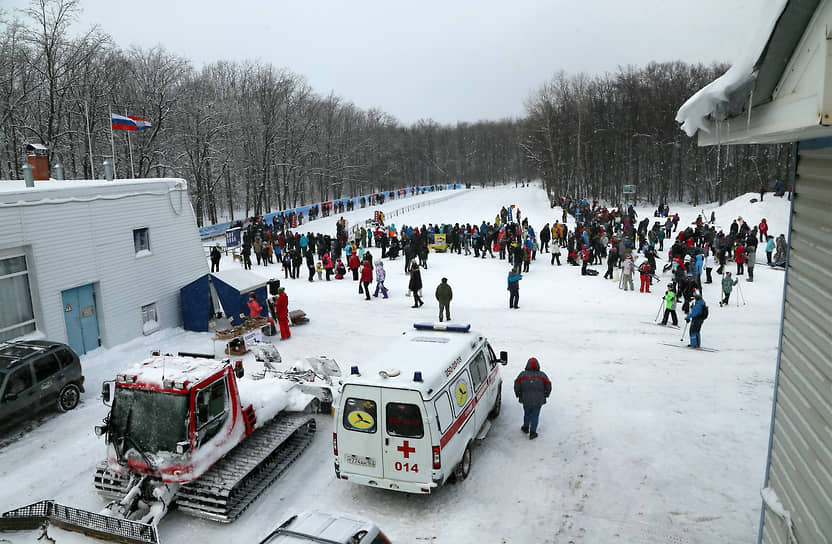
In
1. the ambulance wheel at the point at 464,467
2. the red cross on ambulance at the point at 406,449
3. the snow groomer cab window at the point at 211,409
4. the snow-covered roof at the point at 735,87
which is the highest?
the snow-covered roof at the point at 735,87

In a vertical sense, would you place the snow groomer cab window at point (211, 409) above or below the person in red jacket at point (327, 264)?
above

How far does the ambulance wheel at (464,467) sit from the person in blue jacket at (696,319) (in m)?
8.08

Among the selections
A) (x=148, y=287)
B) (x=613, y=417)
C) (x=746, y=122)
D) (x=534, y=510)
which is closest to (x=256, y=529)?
(x=534, y=510)

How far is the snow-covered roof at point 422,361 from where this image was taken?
797 cm

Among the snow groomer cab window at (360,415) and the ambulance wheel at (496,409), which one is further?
the ambulance wheel at (496,409)

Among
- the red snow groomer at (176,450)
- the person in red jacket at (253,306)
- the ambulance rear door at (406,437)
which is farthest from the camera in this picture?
the person in red jacket at (253,306)

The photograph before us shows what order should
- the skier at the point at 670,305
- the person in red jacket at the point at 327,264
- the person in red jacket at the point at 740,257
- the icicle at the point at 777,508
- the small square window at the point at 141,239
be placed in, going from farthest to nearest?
the person in red jacket at the point at 327,264 → the person in red jacket at the point at 740,257 → the small square window at the point at 141,239 → the skier at the point at 670,305 → the icicle at the point at 777,508

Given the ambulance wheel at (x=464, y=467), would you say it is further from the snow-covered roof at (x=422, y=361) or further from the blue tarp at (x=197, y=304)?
the blue tarp at (x=197, y=304)

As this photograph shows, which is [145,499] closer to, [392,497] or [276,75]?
[392,497]

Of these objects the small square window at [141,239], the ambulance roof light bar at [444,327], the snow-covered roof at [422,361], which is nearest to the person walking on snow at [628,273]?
the ambulance roof light bar at [444,327]

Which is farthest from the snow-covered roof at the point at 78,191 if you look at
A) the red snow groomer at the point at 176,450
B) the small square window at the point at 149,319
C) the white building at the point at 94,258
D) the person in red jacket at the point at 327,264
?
the person in red jacket at the point at 327,264

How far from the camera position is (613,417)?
1066 centimetres

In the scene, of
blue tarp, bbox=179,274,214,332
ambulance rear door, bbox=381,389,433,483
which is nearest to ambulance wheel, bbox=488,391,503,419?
ambulance rear door, bbox=381,389,433,483

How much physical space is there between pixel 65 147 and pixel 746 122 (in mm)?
50648
